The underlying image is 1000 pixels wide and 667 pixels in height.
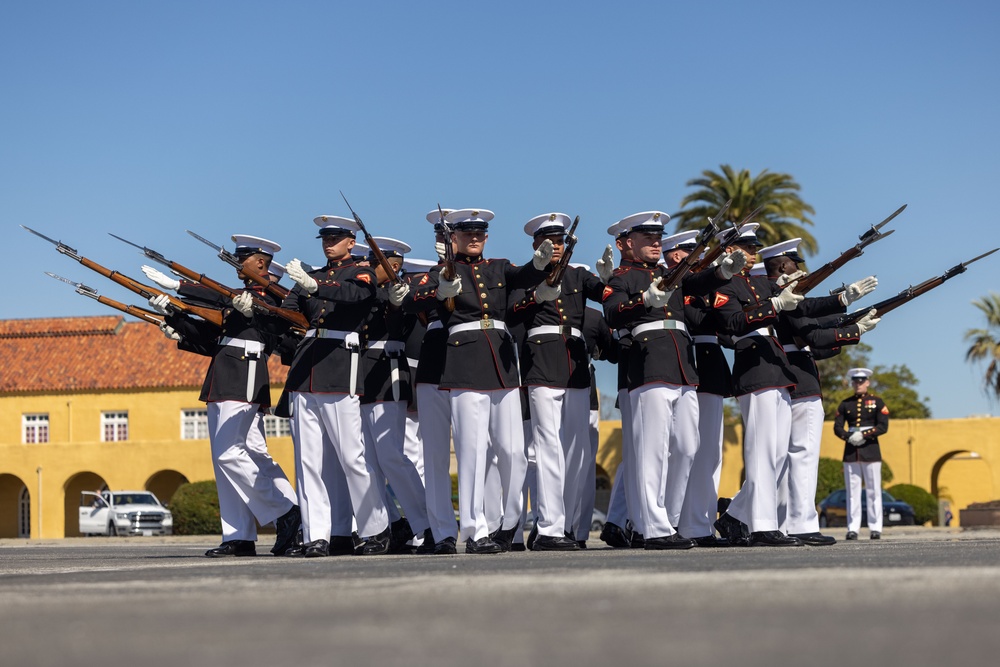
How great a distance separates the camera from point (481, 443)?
1002cm

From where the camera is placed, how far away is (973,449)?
153ft

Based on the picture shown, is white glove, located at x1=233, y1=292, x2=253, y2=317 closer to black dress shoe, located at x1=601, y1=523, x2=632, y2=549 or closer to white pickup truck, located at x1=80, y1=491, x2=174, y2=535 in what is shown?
black dress shoe, located at x1=601, y1=523, x2=632, y2=549

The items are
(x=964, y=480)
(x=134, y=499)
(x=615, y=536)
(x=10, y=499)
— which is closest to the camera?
(x=615, y=536)

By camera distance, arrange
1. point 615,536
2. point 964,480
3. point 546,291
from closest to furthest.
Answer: point 546,291 < point 615,536 < point 964,480

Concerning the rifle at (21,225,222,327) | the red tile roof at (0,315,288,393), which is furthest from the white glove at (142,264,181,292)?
the red tile roof at (0,315,288,393)

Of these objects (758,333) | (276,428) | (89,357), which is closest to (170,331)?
(758,333)

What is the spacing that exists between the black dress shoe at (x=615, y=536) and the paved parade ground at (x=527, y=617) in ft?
15.6

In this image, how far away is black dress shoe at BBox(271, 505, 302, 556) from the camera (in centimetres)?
1095

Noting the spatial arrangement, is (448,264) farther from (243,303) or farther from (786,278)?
(786,278)

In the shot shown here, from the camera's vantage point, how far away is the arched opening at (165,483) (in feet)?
172

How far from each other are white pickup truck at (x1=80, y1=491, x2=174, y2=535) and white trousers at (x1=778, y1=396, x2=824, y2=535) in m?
29.4

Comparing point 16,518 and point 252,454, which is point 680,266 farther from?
point 16,518

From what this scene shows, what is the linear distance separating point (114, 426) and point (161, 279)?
4481 cm

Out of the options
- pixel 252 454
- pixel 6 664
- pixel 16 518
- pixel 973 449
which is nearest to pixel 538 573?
pixel 6 664
